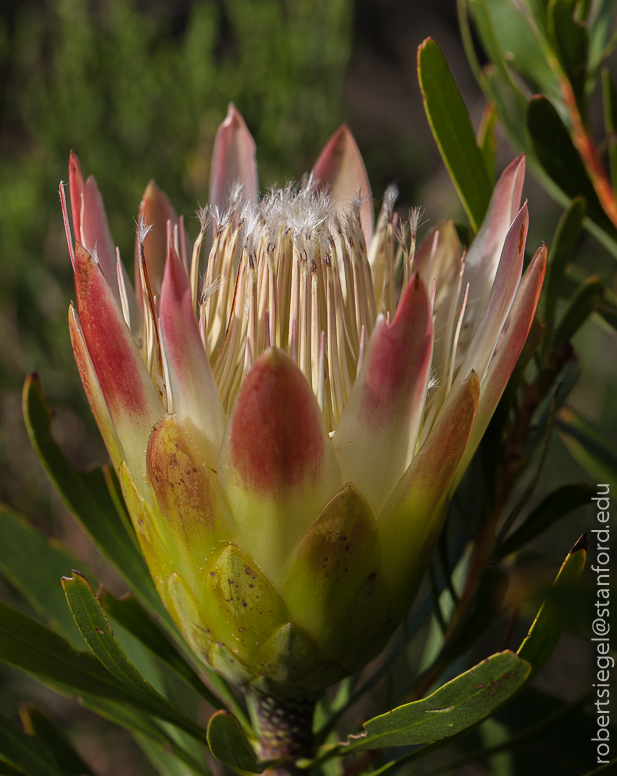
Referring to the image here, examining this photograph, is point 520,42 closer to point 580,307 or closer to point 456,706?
point 580,307

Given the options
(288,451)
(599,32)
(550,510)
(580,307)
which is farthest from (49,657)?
(599,32)

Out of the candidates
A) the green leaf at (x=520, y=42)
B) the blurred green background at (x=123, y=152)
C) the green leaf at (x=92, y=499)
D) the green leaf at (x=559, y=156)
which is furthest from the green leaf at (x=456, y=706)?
the blurred green background at (x=123, y=152)

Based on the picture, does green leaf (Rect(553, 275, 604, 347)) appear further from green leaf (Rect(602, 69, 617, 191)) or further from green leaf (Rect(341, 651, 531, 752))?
green leaf (Rect(341, 651, 531, 752))

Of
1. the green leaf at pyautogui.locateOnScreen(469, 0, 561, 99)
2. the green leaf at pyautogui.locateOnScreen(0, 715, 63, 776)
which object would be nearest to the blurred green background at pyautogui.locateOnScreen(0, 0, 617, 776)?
the green leaf at pyautogui.locateOnScreen(469, 0, 561, 99)

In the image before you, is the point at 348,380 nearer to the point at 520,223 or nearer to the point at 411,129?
the point at 520,223

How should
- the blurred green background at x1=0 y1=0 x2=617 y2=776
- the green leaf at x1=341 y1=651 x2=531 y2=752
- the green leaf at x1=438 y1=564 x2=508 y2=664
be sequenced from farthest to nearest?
1. the blurred green background at x1=0 y1=0 x2=617 y2=776
2. the green leaf at x1=438 y1=564 x2=508 y2=664
3. the green leaf at x1=341 y1=651 x2=531 y2=752

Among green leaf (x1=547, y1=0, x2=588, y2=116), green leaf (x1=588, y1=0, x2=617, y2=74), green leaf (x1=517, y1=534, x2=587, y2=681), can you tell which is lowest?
green leaf (x1=517, y1=534, x2=587, y2=681)
